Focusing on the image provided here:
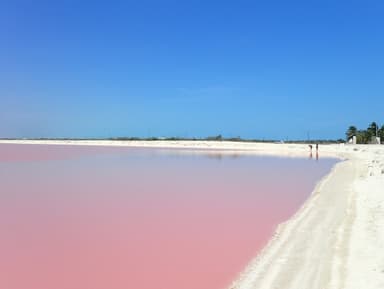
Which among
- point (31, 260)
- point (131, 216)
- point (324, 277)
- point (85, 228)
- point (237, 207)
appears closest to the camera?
point (324, 277)

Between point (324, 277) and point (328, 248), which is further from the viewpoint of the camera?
point (328, 248)

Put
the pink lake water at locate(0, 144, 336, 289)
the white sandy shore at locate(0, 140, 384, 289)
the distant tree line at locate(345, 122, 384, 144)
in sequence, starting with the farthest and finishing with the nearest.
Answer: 1. the distant tree line at locate(345, 122, 384, 144)
2. the pink lake water at locate(0, 144, 336, 289)
3. the white sandy shore at locate(0, 140, 384, 289)

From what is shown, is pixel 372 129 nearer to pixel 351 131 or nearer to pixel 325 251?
pixel 351 131

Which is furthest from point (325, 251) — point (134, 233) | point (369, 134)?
point (369, 134)

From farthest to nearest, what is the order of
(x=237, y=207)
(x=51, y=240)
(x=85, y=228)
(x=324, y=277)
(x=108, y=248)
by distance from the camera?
1. (x=237, y=207)
2. (x=85, y=228)
3. (x=51, y=240)
4. (x=108, y=248)
5. (x=324, y=277)

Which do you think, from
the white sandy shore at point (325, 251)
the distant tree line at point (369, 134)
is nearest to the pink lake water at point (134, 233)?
the white sandy shore at point (325, 251)

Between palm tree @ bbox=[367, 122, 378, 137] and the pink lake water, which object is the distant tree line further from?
the pink lake water

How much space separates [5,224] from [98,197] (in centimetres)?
429

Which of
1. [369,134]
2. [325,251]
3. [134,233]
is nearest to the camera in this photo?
[325,251]

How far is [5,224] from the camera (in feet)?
31.4

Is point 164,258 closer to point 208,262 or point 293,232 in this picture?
point 208,262

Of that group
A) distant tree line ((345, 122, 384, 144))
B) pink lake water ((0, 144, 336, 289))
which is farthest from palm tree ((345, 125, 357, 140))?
pink lake water ((0, 144, 336, 289))

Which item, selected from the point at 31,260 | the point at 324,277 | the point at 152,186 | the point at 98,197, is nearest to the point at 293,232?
the point at 324,277

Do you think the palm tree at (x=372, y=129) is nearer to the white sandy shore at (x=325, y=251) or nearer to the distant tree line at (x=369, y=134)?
the distant tree line at (x=369, y=134)
